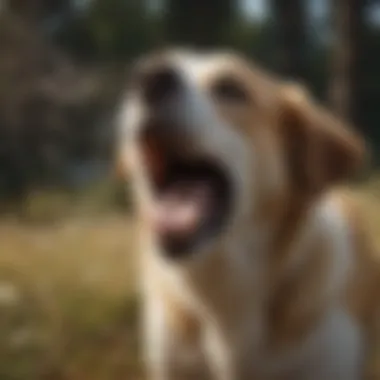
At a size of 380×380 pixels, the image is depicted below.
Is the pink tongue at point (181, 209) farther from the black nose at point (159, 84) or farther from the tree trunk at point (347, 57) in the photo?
the tree trunk at point (347, 57)

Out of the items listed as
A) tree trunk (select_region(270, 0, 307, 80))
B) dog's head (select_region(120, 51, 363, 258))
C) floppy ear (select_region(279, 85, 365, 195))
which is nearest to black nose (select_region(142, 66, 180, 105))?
dog's head (select_region(120, 51, 363, 258))

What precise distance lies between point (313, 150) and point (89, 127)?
25 centimetres

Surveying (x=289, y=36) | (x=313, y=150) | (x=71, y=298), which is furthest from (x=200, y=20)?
(x=71, y=298)

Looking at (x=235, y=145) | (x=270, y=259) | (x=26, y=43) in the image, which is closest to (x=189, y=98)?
(x=235, y=145)

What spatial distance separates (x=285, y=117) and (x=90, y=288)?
29cm

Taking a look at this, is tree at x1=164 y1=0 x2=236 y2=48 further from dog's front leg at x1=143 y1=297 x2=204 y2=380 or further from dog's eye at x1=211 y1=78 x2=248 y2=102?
dog's front leg at x1=143 y1=297 x2=204 y2=380

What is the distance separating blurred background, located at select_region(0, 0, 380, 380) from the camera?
1138 millimetres

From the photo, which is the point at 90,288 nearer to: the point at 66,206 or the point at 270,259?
the point at 66,206

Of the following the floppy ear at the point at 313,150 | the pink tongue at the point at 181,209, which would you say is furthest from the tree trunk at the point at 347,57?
the pink tongue at the point at 181,209

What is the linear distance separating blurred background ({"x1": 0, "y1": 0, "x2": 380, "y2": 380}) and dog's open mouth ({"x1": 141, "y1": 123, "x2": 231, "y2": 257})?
147mm

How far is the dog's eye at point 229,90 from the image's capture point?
99cm

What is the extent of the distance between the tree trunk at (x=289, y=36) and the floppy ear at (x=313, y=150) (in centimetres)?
12

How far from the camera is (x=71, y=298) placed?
1.16 metres

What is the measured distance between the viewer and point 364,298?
3.60ft
